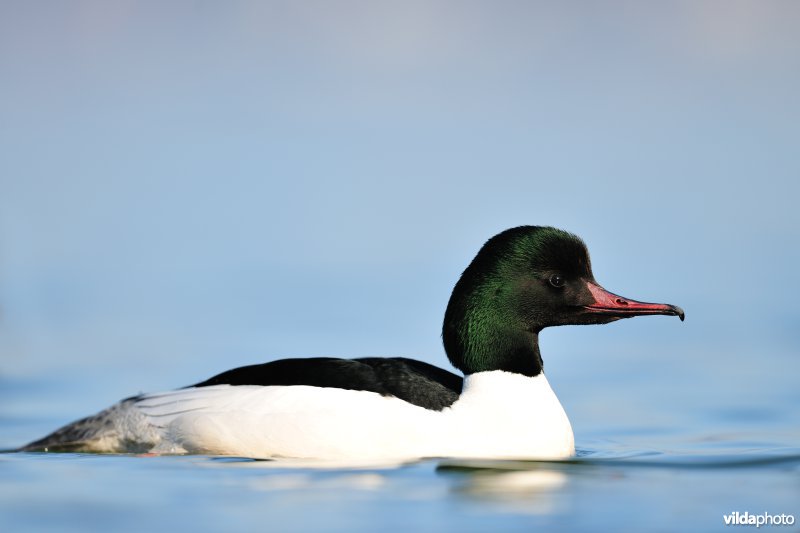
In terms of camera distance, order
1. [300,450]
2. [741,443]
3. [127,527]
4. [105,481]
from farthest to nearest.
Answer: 1. [741,443]
2. [300,450]
3. [105,481]
4. [127,527]

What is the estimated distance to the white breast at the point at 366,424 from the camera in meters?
8.84

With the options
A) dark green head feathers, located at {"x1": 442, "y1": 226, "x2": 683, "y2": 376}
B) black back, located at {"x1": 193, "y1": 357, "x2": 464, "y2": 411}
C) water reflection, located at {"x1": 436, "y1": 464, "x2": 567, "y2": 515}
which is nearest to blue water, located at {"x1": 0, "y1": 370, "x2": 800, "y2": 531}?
water reflection, located at {"x1": 436, "y1": 464, "x2": 567, "y2": 515}

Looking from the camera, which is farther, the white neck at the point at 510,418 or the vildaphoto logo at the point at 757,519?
the white neck at the point at 510,418

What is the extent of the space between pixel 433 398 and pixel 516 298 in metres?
0.83

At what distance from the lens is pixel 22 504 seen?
7797 millimetres

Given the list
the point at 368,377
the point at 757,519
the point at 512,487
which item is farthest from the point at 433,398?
the point at 757,519

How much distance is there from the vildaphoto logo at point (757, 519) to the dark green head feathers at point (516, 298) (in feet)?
6.45

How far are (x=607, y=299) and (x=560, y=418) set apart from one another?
31.7 inches

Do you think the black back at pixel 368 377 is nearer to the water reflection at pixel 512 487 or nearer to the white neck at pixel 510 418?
the white neck at pixel 510 418

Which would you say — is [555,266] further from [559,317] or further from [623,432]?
[623,432]

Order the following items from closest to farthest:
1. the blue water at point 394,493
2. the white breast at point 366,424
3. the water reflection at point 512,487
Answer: the blue water at point 394,493 → the water reflection at point 512,487 → the white breast at point 366,424

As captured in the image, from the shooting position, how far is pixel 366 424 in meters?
8.86

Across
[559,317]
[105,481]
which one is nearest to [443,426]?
[559,317]

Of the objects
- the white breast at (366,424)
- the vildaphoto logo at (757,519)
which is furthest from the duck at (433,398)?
the vildaphoto logo at (757,519)
